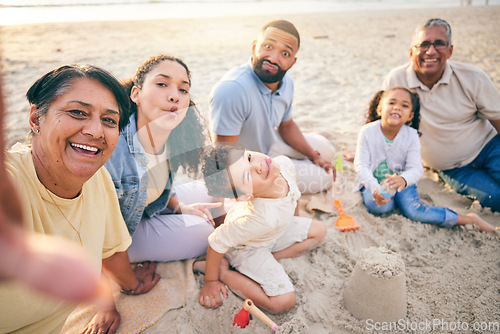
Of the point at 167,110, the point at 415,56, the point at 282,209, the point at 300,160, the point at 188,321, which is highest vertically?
the point at 415,56

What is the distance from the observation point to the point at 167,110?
A: 1933 millimetres

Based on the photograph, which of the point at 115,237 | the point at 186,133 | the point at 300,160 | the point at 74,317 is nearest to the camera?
the point at 115,237

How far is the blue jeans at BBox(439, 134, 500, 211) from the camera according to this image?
267 cm

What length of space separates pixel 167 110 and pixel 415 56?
93.1 inches

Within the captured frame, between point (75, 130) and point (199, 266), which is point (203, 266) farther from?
point (75, 130)

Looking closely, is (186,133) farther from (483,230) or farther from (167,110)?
(483,230)

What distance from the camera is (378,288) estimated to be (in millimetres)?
1680

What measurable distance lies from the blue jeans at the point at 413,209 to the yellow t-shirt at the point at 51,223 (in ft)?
6.80

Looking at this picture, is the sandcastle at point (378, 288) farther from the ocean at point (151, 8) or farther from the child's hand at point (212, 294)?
the ocean at point (151, 8)

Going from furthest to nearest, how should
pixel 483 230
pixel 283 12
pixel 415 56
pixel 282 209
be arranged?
pixel 283 12 → pixel 415 56 → pixel 483 230 → pixel 282 209

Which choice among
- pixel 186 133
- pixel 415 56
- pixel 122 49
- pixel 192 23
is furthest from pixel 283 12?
pixel 186 133

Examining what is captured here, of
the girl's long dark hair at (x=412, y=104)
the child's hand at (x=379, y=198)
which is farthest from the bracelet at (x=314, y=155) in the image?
the child's hand at (x=379, y=198)

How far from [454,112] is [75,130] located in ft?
10.2

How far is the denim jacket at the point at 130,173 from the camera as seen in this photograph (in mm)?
1837
